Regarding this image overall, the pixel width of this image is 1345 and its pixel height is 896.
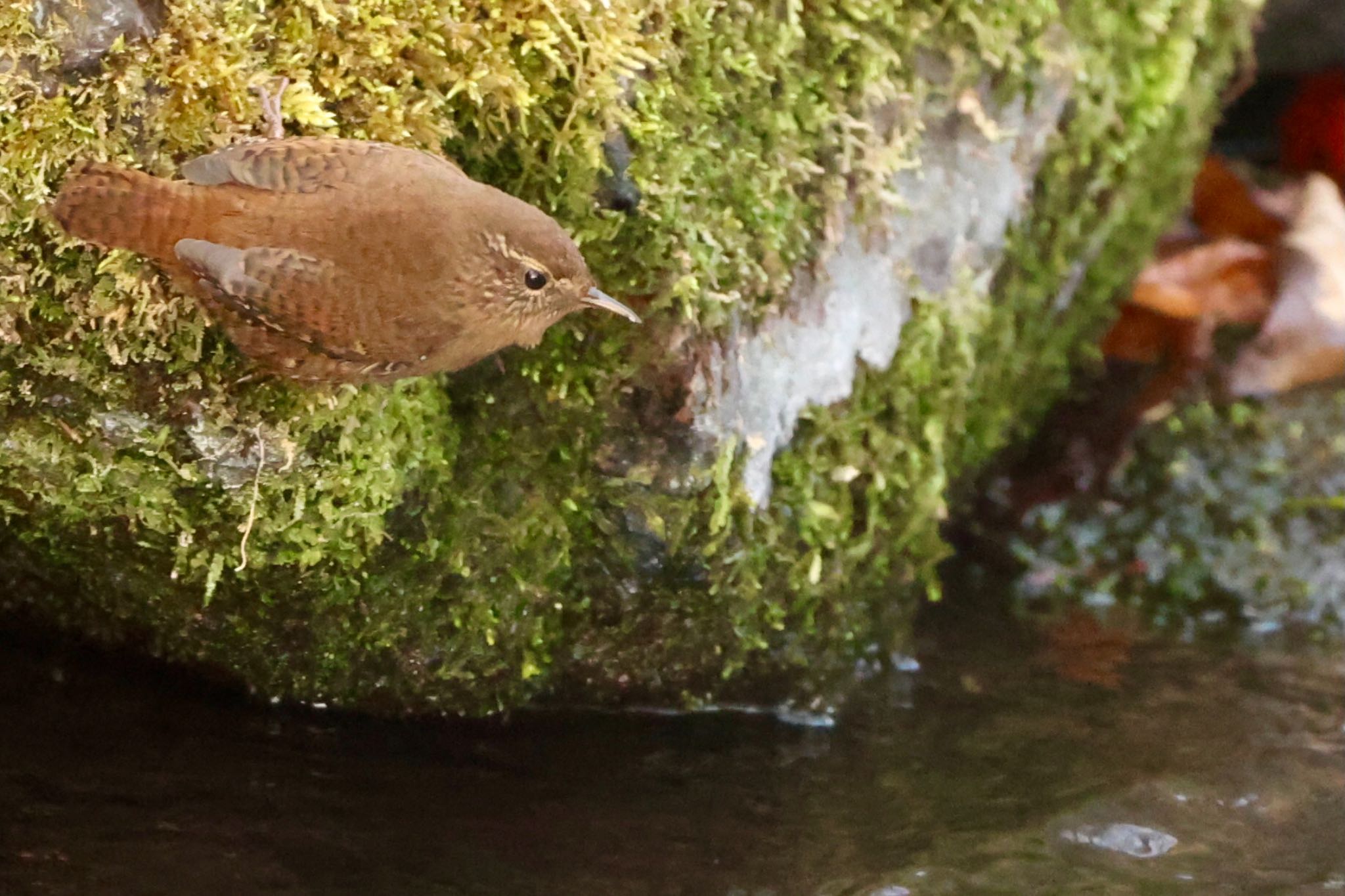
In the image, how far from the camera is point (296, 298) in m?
2.03

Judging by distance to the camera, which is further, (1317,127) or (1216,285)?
(1317,127)

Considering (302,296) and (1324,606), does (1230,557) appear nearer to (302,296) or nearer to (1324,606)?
(1324,606)

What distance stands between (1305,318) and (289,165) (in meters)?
3.59

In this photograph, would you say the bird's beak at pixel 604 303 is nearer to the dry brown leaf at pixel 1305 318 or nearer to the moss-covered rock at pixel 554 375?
the moss-covered rock at pixel 554 375

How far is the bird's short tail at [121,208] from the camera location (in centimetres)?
197

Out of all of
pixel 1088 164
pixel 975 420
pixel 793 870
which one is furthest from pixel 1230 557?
pixel 793 870

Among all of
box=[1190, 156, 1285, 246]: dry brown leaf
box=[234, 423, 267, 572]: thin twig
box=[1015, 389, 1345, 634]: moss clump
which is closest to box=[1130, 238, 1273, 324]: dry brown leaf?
box=[1190, 156, 1285, 246]: dry brown leaf

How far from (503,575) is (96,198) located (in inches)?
48.1

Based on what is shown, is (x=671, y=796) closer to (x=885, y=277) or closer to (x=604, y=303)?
(x=604, y=303)

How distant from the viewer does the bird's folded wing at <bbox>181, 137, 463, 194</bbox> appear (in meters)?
2.04

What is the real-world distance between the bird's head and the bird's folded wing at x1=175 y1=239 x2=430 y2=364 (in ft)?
0.60

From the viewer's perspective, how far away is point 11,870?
2.08m

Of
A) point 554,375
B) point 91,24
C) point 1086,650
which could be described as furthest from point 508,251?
point 1086,650

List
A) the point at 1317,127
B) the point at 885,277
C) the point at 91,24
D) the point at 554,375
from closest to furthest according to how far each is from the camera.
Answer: the point at 91,24 < the point at 554,375 < the point at 885,277 < the point at 1317,127
